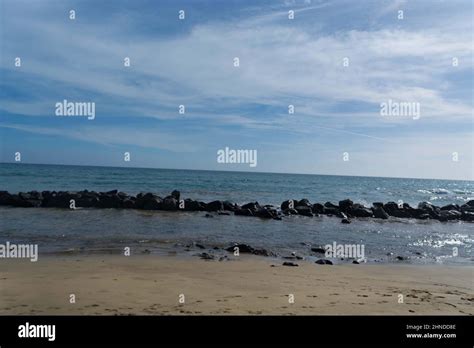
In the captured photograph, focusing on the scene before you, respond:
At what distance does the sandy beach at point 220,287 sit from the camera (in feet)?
22.8

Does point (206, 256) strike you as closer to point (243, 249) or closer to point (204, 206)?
point (243, 249)

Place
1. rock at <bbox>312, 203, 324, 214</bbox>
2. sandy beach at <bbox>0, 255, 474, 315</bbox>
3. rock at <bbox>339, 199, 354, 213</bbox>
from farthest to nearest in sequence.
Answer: rock at <bbox>339, 199, 354, 213</bbox>, rock at <bbox>312, 203, 324, 214</bbox>, sandy beach at <bbox>0, 255, 474, 315</bbox>

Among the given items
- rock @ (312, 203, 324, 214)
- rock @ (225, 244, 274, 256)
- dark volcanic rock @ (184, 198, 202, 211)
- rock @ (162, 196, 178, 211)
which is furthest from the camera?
rock @ (312, 203, 324, 214)

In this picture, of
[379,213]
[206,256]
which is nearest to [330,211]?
[379,213]

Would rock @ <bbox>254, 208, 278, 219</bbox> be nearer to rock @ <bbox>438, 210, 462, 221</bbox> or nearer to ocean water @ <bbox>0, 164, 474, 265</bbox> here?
ocean water @ <bbox>0, 164, 474, 265</bbox>

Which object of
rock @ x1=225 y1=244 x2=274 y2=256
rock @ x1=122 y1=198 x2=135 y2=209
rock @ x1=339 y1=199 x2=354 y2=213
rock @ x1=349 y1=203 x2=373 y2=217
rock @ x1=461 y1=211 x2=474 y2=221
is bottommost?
rock @ x1=461 y1=211 x2=474 y2=221

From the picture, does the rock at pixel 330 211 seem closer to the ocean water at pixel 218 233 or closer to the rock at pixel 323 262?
the ocean water at pixel 218 233

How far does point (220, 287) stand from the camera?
842 centimetres

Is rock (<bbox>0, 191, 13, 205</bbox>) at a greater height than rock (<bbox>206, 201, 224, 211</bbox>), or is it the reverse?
rock (<bbox>0, 191, 13, 205</bbox>)

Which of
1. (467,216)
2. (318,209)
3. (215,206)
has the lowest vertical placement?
(467,216)

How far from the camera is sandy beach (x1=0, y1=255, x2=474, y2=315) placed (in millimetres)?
6957

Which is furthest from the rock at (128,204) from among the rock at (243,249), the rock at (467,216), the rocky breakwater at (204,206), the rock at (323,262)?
the rock at (467,216)

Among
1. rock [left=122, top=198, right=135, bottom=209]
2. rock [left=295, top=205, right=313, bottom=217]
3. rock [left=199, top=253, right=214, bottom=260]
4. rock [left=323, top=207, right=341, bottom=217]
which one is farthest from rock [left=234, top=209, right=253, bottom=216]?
rock [left=199, top=253, right=214, bottom=260]

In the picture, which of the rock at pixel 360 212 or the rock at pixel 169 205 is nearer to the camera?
the rock at pixel 169 205
